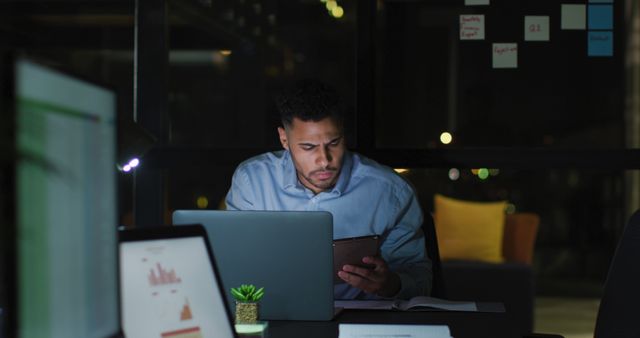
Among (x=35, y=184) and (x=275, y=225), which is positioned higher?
(x=35, y=184)

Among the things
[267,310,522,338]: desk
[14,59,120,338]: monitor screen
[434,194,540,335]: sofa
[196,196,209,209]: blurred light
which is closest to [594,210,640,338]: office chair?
[267,310,522,338]: desk

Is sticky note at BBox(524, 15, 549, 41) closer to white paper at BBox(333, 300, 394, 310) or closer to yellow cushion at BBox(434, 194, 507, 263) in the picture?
white paper at BBox(333, 300, 394, 310)

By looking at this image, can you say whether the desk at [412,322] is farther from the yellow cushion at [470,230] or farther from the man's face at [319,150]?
the yellow cushion at [470,230]

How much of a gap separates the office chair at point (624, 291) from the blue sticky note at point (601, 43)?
1670 millimetres

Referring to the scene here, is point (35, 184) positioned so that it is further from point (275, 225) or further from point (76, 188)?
point (275, 225)

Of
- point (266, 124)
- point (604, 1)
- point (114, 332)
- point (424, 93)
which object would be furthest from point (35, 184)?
point (424, 93)

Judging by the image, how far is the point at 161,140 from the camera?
153 inches

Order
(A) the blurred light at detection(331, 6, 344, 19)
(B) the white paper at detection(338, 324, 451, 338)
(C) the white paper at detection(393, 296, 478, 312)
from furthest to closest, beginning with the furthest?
(A) the blurred light at detection(331, 6, 344, 19) < (C) the white paper at detection(393, 296, 478, 312) < (B) the white paper at detection(338, 324, 451, 338)

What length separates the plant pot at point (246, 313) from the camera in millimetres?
1898

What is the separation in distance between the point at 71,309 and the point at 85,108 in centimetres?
22

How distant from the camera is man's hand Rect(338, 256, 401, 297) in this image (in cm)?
225

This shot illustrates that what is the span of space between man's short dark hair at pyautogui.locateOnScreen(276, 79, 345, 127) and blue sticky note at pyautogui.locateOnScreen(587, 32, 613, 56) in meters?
1.38

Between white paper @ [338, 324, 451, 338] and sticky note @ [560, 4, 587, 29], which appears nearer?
white paper @ [338, 324, 451, 338]

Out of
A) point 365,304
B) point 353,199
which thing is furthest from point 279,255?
point 353,199
